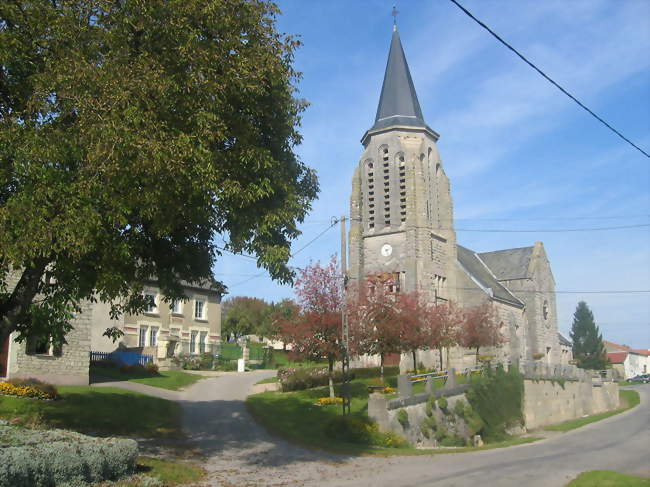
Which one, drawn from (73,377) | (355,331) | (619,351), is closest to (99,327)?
(73,377)

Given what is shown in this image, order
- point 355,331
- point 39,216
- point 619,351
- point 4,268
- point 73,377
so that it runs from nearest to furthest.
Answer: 1. point 39,216
2. point 4,268
3. point 73,377
4. point 355,331
5. point 619,351

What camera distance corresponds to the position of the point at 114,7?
1146 cm

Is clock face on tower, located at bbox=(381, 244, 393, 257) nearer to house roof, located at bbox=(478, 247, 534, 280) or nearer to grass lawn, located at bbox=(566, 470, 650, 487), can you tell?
house roof, located at bbox=(478, 247, 534, 280)

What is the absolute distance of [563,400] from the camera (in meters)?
36.5

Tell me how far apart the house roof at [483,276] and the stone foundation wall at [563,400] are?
31.8 feet

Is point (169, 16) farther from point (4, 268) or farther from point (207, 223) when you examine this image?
point (4, 268)

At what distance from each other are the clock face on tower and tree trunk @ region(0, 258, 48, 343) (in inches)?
1309

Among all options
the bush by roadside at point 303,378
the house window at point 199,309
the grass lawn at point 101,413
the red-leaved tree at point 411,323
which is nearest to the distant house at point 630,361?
the house window at point 199,309

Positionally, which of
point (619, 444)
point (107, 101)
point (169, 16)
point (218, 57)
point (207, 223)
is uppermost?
point (169, 16)

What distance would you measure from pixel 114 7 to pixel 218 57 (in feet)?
7.61

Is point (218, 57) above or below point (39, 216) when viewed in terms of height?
above

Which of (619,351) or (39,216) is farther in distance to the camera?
(619,351)

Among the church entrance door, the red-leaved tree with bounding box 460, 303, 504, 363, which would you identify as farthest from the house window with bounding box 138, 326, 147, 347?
the red-leaved tree with bounding box 460, 303, 504, 363

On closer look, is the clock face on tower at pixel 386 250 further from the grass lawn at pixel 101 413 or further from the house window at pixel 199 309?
the grass lawn at pixel 101 413
